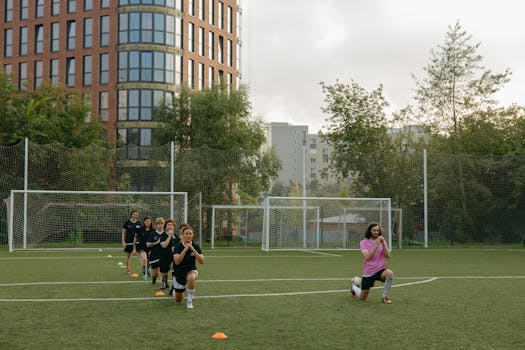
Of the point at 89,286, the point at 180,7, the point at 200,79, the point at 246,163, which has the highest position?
the point at 180,7

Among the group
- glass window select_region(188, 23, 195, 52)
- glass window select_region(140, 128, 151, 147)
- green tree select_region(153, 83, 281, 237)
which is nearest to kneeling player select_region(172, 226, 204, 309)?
green tree select_region(153, 83, 281, 237)

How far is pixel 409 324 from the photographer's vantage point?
8.43 m

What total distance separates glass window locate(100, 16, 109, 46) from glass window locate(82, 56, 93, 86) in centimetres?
189

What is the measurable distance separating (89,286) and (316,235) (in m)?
16.9

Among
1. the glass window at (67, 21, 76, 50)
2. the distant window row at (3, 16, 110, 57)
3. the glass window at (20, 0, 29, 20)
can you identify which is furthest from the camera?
the glass window at (20, 0, 29, 20)

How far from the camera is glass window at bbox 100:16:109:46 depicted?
56094mm

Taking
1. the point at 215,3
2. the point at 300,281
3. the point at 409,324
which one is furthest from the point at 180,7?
the point at 409,324

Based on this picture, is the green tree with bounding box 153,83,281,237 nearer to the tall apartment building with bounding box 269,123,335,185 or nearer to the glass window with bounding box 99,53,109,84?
the glass window with bounding box 99,53,109,84

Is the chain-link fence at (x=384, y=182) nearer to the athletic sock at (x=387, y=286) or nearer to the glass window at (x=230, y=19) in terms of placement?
the athletic sock at (x=387, y=286)

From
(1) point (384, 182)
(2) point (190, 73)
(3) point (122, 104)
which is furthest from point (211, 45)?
(1) point (384, 182)

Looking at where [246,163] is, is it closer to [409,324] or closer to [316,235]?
[316,235]

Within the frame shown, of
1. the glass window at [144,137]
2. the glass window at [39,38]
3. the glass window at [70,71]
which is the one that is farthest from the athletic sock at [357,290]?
the glass window at [39,38]

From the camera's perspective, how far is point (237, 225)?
30.2 meters

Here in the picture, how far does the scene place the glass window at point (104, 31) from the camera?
5609 cm
